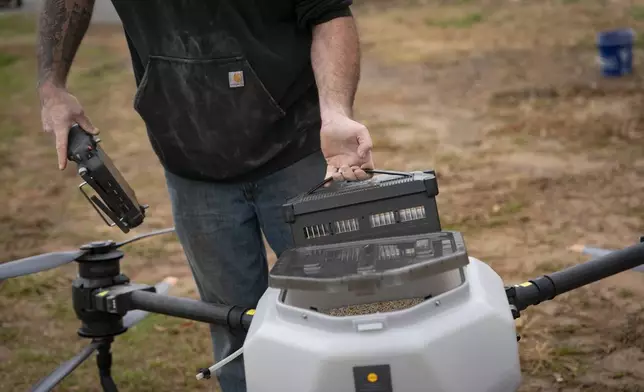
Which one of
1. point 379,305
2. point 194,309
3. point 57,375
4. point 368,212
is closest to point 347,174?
point 368,212

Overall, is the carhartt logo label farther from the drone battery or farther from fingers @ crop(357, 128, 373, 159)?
the drone battery

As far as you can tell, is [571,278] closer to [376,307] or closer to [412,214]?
[412,214]

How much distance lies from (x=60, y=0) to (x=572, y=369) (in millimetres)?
2443

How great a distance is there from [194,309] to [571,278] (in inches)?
39.1

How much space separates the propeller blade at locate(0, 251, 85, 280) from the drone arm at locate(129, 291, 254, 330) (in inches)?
12.7

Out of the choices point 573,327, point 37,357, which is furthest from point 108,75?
point 573,327

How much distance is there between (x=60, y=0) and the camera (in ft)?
8.88

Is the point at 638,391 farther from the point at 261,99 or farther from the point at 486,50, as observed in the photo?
the point at 486,50

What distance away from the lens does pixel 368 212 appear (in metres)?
1.91

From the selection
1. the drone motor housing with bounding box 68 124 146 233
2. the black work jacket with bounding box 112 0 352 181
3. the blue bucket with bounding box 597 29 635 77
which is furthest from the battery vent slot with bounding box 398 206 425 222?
the blue bucket with bounding box 597 29 635 77

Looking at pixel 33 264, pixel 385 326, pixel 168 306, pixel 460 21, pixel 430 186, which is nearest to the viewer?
pixel 385 326

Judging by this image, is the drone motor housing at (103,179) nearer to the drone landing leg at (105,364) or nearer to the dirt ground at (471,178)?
the drone landing leg at (105,364)

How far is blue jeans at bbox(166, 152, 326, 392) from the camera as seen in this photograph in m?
2.63

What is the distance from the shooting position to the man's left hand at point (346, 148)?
2074mm
